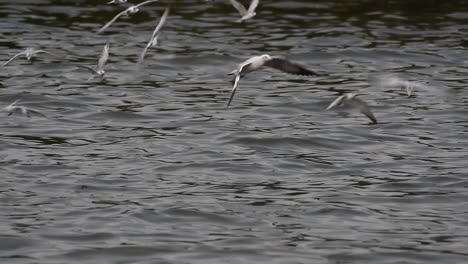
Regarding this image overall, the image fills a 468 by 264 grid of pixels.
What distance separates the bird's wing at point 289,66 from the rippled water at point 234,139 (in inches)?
42.3

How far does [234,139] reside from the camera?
12.8 meters

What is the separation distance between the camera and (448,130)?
1313cm

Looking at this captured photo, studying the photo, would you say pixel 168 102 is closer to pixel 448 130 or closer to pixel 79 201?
pixel 448 130

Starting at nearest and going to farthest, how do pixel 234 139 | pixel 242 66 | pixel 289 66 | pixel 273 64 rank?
1. pixel 242 66
2. pixel 289 66
3. pixel 273 64
4. pixel 234 139

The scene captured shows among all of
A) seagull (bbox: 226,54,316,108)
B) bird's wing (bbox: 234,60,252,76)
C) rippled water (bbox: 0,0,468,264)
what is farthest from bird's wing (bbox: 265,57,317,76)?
rippled water (bbox: 0,0,468,264)

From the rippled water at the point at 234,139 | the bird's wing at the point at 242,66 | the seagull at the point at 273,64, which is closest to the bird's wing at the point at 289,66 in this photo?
the seagull at the point at 273,64

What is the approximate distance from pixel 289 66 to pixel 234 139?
2.54 meters

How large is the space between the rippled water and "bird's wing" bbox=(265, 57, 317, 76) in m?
1.08

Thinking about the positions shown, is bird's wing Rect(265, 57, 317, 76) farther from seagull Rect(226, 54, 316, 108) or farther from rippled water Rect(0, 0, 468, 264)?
rippled water Rect(0, 0, 468, 264)

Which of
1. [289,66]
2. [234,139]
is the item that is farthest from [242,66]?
[234,139]

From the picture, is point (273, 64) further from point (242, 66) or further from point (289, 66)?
point (242, 66)

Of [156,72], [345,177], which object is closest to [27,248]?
[345,177]

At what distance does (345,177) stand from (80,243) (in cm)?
299

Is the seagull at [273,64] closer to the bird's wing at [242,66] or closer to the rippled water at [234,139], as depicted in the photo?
the bird's wing at [242,66]
